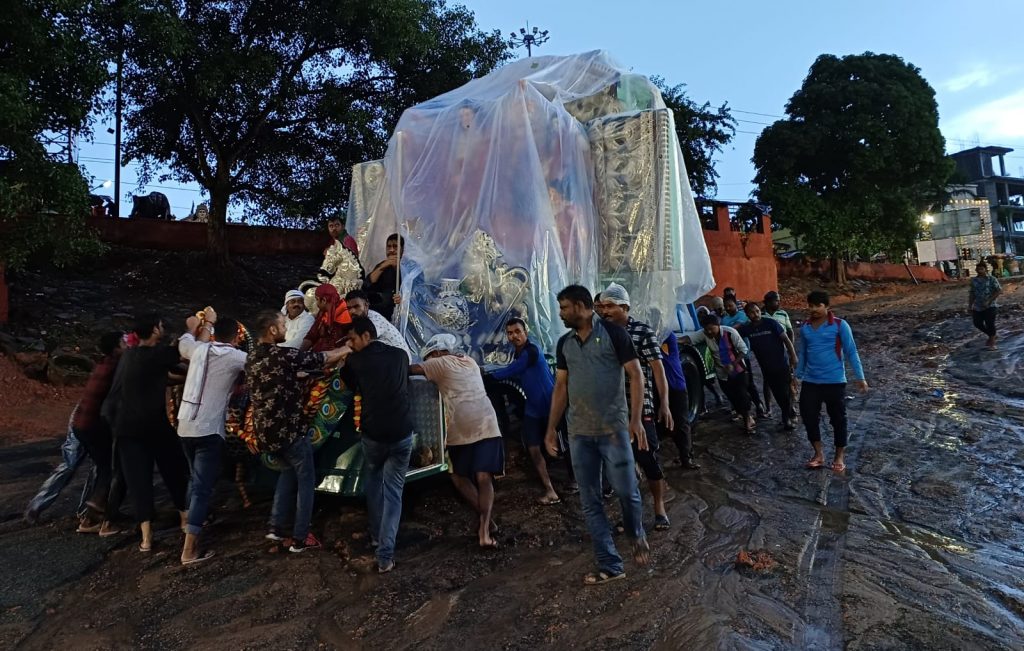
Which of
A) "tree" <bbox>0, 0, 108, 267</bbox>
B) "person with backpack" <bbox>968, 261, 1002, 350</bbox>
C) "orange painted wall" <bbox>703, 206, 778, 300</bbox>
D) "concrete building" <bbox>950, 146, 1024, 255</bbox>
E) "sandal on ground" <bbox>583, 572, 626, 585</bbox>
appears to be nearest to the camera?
"sandal on ground" <bbox>583, 572, 626, 585</bbox>

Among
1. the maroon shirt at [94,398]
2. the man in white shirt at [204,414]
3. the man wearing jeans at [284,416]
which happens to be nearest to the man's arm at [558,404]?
the man wearing jeans at [284,416]

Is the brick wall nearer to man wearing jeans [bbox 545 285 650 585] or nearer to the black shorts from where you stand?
the black shorts

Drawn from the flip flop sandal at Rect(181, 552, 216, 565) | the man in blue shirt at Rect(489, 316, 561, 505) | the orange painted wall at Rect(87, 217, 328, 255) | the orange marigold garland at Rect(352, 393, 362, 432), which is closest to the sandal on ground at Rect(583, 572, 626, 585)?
the man in blue shirt at Rect(489, 316, 561, 505)

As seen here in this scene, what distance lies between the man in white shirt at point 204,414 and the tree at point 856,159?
2248 cm

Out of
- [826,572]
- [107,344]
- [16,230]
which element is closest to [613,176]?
[826,572]

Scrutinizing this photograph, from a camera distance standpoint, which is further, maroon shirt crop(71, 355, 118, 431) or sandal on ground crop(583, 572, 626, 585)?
maroon shirt crop(71, 355, 118, 431)

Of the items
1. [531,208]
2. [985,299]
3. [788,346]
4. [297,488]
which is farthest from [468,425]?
[985,299]

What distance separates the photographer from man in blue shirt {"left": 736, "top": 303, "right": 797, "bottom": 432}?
698 cm

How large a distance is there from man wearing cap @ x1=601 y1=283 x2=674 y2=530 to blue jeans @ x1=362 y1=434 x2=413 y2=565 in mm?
1437

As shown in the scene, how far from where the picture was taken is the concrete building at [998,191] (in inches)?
1785

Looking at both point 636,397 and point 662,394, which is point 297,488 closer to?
point 636,397

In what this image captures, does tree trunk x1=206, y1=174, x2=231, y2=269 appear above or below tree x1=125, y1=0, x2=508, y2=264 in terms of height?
below

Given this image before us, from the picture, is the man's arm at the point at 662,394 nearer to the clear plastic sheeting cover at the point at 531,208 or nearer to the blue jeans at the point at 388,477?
the blue jeans at the point at 388,477

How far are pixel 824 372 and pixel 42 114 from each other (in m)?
10.8
